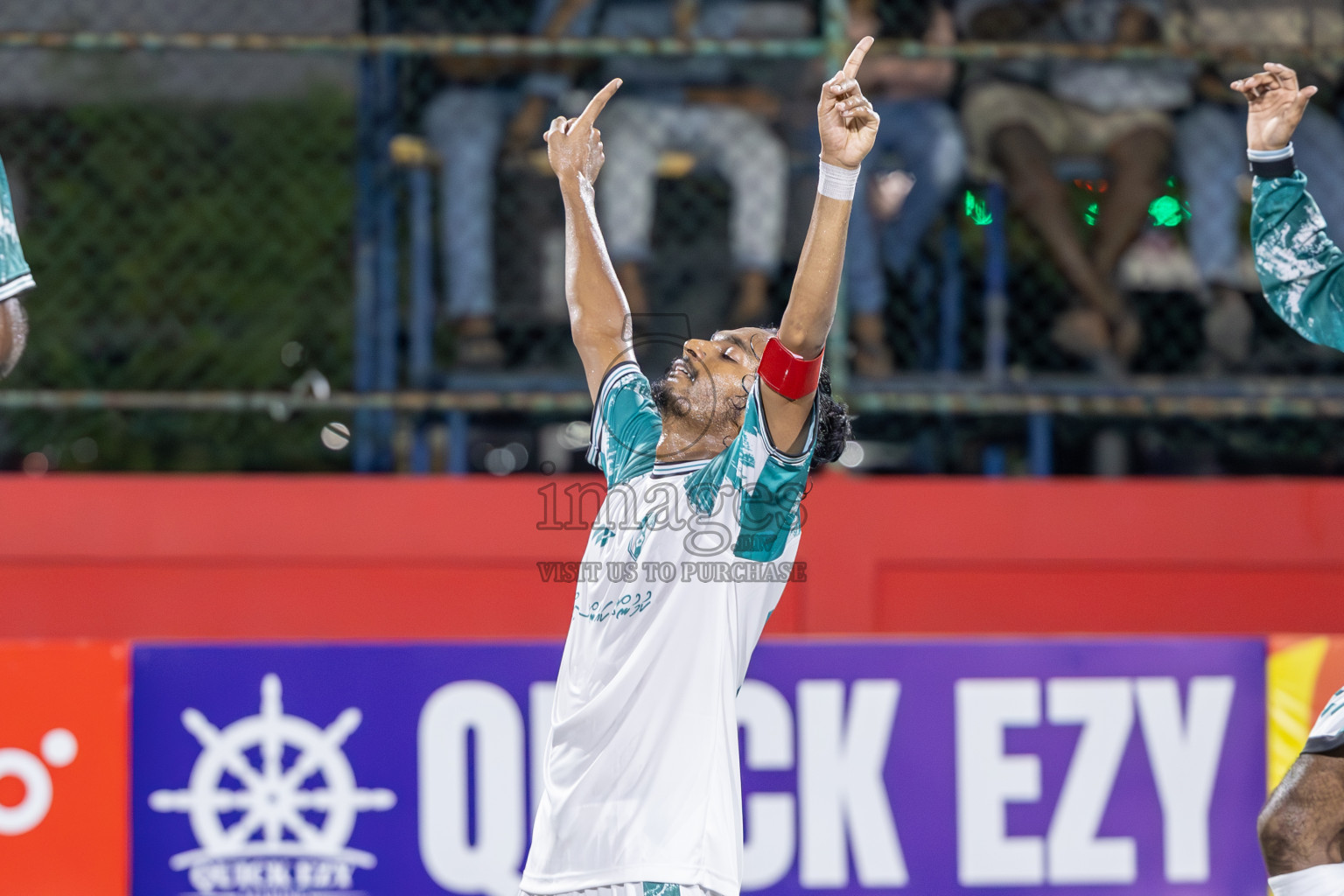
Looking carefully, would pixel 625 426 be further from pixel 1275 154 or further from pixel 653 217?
pixel 653 217

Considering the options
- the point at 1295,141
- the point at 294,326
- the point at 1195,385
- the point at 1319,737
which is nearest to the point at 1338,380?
the point at 1195,385

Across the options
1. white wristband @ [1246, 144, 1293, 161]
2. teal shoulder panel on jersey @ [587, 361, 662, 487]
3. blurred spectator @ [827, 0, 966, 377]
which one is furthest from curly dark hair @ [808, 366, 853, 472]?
blurred spectator @ [827, 0, 966, 377]

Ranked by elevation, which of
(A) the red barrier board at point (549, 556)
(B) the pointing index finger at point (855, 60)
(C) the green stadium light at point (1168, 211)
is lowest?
(A) the red barrier board at point (549, 556)

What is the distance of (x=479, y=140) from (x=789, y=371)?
2.98 metres

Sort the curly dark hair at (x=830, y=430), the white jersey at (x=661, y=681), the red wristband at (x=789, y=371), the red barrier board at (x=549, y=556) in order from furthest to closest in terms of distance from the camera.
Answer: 1. the red barrier board at (x=549, y=556)
2. the curly dark hair at (x=830, y=430)
3. the white jersey at (x=661, y=681)
4. the red wristband at (x=789, y=371)

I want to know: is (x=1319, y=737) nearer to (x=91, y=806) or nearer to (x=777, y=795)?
(x=777, y=795)

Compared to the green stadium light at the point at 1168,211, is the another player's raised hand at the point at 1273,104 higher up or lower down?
lower down

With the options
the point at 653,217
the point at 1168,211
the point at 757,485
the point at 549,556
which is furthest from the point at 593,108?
the point at 1168,211

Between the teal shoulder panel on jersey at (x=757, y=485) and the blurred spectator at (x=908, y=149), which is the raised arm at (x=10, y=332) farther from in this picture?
the blurred spectator at (x=908, y=149)

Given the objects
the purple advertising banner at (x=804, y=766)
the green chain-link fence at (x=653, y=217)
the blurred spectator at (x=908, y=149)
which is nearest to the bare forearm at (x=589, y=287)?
the purple advertising banner at (x=804, y=766)

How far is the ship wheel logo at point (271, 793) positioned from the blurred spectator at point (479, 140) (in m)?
1.54

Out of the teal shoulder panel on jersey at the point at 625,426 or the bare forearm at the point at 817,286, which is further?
the teal shoulder panel on jersey at the point at 625,426

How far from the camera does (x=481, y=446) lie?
660 centimetres

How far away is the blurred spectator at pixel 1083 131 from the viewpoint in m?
5.11
